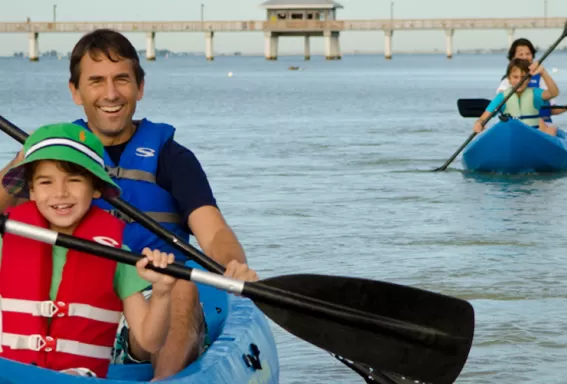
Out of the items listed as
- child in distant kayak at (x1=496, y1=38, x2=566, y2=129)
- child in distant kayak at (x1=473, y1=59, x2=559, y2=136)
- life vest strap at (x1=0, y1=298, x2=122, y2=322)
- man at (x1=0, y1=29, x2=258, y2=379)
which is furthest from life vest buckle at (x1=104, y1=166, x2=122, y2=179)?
child in distant kayak at (x1=496, y1=38, x2=566, y2=129)

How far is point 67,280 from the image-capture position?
12.0ft

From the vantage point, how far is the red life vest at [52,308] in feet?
11.9

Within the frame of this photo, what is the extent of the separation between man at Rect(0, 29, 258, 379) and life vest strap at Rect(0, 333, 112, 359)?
722 millimetres

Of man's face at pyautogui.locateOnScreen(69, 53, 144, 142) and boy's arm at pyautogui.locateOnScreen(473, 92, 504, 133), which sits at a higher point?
man's face at pyautogui.locateOnScreen(69, 53, 144, 142)

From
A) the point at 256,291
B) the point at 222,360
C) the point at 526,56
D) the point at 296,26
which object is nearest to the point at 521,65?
the point at 526,56

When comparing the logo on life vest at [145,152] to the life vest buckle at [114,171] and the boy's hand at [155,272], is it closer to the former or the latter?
the life vest buckle at [114,171]

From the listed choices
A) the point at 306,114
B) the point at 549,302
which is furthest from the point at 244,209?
the point at 306,114

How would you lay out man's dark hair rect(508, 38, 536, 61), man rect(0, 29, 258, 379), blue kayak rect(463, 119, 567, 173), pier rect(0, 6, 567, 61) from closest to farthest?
man rect(0, 29, 258, 379) < man's dark hair rect(508, 38, 536, 61) < blue kayak rect(463, 119, 567, 173) < pier rect(0, 6, 567, 61)

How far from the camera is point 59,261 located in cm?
374

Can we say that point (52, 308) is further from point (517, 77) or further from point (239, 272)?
point (517, 77)

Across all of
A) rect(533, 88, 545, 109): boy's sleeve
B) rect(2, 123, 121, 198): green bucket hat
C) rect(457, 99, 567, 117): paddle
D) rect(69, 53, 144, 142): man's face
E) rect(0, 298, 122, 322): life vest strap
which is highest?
rect(69, 53, 144, 142): man's face

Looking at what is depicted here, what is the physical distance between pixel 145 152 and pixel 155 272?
85 cm

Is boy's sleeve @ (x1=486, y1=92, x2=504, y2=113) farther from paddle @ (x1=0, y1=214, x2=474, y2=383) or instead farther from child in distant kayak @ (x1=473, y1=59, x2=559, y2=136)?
paddle @ (x1=0, y1=214, x2=474, y2=383)

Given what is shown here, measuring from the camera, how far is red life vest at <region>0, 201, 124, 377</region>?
11.9 ft
